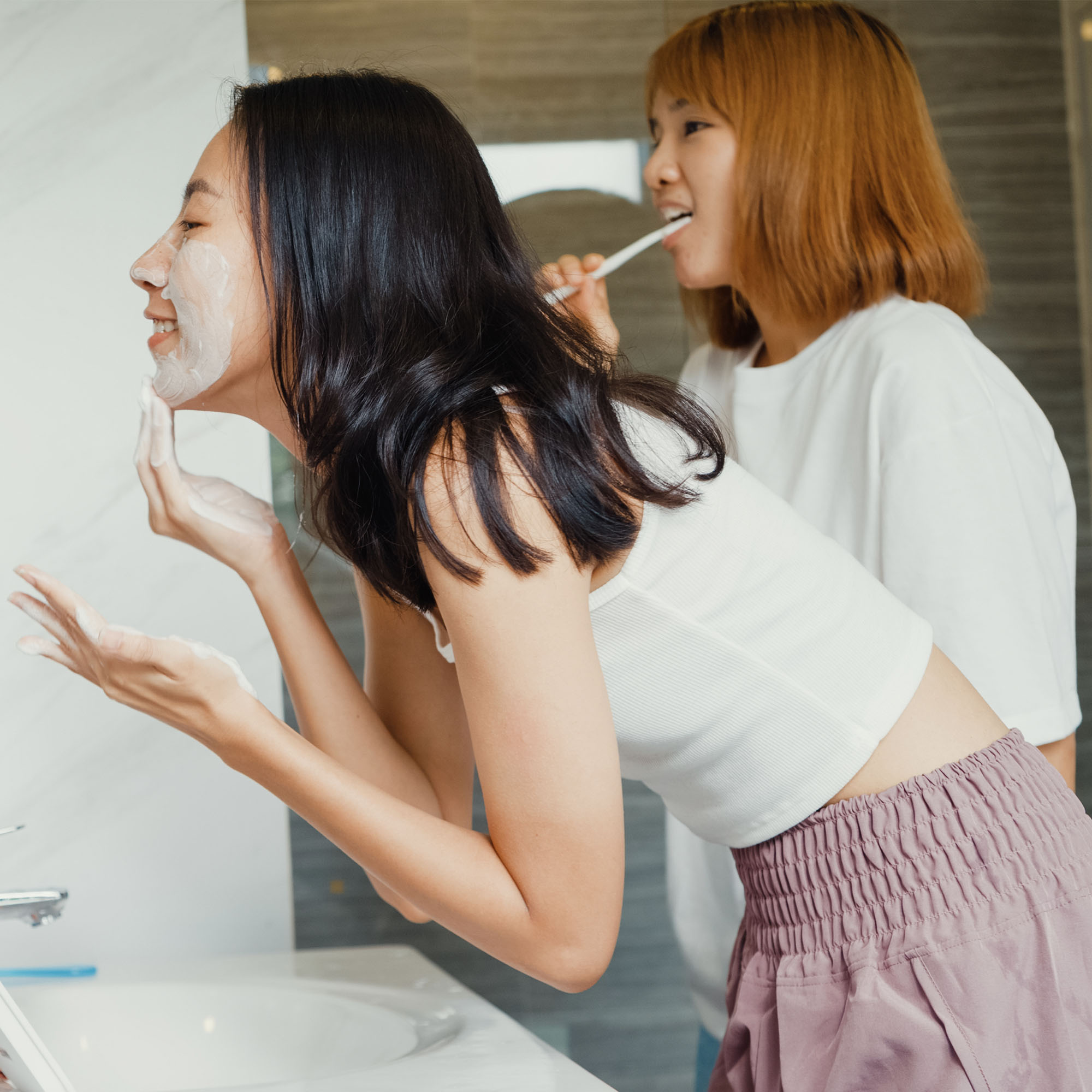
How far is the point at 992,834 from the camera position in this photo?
27.0 inches

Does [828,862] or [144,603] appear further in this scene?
[144,603]

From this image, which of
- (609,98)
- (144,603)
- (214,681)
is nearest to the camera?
(214,681)

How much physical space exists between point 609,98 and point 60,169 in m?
0.82

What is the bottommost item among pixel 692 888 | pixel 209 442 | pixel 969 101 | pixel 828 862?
pixel 692 888

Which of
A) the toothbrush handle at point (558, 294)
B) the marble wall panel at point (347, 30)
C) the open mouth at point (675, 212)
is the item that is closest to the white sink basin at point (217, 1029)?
the toothbrush handle at point (558, 294)

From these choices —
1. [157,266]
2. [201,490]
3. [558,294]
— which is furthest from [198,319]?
[558,294]

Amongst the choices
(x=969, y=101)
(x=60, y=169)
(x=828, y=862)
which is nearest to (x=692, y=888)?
(x=828, y=862)

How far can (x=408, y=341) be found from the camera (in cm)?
68

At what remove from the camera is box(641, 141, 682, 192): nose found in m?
1.20

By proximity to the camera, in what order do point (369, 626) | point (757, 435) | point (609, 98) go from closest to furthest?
point (369, 626) → point (757, 435) → point (609, 98)

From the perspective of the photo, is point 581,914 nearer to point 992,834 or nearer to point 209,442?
point 992,834

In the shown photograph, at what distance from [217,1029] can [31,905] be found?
22 cm

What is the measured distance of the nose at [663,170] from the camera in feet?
3.95

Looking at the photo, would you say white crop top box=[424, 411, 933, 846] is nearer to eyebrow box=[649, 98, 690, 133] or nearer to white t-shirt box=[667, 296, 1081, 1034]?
white t-shirt box=[667, 296, 1081, 1034]
